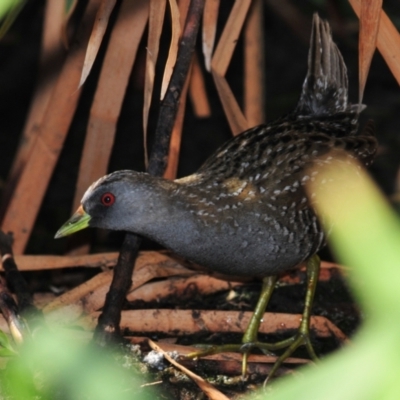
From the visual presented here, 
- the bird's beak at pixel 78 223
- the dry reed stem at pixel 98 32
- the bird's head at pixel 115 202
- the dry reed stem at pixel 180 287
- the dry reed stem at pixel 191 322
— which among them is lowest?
the dry reed stem at pixel 191 322

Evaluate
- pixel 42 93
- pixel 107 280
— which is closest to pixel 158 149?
pixel 107 280

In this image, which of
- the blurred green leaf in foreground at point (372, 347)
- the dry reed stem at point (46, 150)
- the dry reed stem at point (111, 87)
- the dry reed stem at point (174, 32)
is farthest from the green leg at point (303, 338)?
the blurred green leaf in foreground at point (372, 347)

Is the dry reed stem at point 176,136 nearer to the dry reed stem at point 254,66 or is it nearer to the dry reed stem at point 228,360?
the dry reed stem at point 254,66

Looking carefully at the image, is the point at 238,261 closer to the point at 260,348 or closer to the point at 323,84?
the point at 260,348

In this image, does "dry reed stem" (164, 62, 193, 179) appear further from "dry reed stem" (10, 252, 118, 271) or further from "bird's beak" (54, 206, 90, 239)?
"bird's beak" (54, 206, 90, 239)

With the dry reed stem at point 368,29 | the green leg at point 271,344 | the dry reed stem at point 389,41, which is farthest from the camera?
the green leg at point 271,344

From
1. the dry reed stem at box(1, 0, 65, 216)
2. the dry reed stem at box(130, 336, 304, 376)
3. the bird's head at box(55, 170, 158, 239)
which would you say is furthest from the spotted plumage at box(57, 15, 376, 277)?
the dry reed stem at box(1, 0, 65, 216)
